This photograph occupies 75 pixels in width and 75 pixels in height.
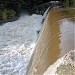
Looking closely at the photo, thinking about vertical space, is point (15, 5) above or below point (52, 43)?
above

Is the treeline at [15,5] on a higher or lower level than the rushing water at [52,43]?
higher

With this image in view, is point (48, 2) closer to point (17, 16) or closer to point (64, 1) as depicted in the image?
point (64, 1)

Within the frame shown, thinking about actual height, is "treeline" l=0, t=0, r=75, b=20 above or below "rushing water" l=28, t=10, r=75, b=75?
above

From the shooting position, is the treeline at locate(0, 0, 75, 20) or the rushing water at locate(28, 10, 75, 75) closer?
the rushing water at locate(28, 10, 75, 75)

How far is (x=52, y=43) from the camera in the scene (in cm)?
714

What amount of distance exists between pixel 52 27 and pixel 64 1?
593cm

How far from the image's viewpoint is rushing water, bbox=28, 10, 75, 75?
5629mm

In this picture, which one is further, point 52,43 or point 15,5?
point 15,5

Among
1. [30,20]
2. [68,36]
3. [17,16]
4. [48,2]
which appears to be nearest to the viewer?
[68,36]

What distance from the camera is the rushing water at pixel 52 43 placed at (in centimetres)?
563

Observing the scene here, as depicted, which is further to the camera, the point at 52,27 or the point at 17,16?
the point at 17,16

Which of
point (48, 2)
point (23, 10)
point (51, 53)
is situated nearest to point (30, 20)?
point (23, 10)

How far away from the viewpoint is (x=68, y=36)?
25.6ft

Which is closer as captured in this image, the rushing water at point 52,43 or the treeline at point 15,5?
the rushing water at point 52,43
